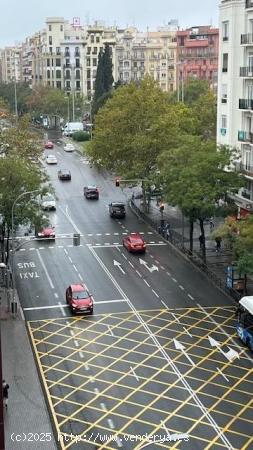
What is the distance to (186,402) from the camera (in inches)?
1265

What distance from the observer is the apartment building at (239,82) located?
198 feet

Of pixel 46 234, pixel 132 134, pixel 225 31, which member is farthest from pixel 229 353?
pixel 132 134

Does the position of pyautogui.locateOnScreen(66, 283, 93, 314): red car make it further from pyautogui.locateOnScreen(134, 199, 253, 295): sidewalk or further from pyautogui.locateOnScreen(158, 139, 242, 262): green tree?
pyautogui.locateOnScreen(158, 139, 242, 262): green tree

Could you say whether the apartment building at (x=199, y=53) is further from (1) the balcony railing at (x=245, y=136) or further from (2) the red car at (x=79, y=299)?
(2) the red car at (x=79, y=299)

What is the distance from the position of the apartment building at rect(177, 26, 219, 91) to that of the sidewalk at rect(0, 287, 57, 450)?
137 m

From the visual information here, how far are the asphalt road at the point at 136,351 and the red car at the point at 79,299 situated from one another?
643 millimetres

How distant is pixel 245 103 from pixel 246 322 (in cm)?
2798

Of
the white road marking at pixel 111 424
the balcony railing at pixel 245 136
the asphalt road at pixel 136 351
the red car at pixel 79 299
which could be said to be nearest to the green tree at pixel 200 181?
the asphalt road at pixel 136 351

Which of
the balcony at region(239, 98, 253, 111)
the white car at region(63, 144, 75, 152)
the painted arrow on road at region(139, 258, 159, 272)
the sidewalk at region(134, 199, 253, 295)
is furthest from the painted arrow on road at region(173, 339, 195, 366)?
the white car at region(63, 144, 75, 152)

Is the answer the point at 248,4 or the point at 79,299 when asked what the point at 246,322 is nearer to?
the point at 79,299

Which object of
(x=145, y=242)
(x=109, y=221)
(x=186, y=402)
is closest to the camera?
(x=186, y=402)

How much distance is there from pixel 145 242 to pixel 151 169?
12.4 meters

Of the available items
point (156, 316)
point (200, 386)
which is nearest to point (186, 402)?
point (200, 386)

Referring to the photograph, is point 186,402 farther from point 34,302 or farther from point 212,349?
point 34,302
